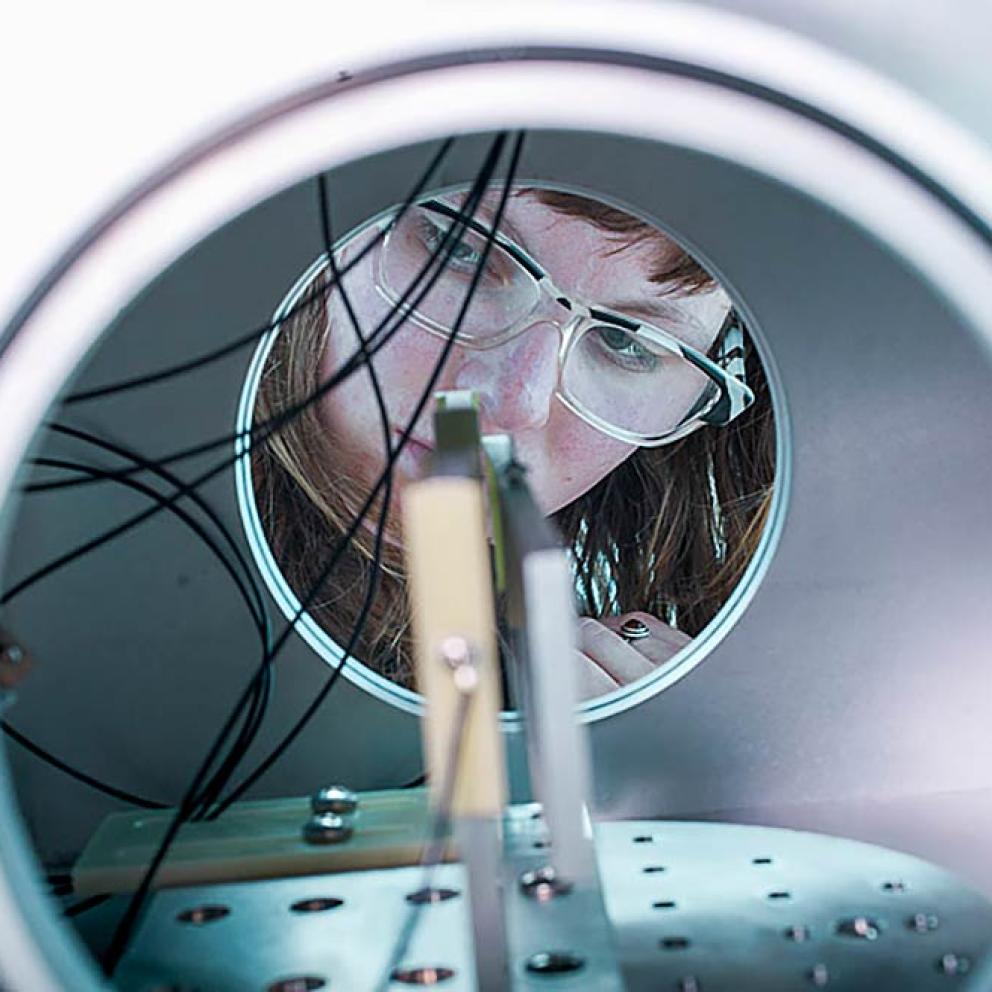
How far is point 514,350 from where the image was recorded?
217 centimetres

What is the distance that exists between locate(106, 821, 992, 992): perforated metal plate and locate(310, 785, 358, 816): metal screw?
0.30 feet

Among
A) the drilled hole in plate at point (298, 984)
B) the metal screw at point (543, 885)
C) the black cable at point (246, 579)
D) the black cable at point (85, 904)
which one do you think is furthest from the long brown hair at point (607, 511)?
the drilled hole in plate at point (298, 984)

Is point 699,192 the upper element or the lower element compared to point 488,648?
upper

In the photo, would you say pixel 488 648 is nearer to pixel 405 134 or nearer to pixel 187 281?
pixel 405 134

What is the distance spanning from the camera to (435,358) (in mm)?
→ 2121

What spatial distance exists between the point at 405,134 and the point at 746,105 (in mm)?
194

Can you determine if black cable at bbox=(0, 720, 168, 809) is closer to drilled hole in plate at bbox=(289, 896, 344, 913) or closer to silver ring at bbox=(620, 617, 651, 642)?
drilled hole in plate at bbox=(289, 896, 344, 913)

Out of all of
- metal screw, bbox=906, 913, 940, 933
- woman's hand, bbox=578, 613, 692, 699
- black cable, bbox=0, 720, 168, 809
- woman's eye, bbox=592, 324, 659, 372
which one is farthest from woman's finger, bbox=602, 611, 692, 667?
metal screw, bbox=906, 913, 940, 933

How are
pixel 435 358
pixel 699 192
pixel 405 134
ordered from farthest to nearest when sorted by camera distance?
1. pixel 435 358
2. pixel 699 192
3. pixel 405 134

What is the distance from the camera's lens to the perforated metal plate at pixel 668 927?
1.25 meters

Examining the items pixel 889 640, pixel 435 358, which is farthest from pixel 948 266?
pixel 435 358

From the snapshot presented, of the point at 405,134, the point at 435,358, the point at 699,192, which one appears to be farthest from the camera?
the point at 435,358

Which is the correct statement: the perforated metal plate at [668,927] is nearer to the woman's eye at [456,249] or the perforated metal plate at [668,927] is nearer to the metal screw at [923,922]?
the metal screw at [923,922]

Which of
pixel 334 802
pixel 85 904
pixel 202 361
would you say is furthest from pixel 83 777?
pixel 202 361
